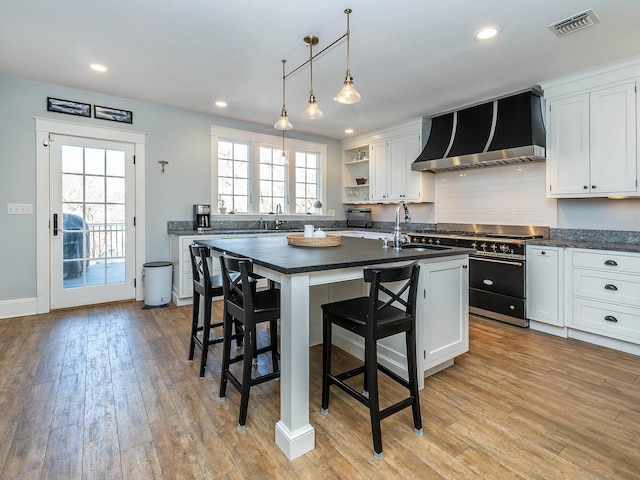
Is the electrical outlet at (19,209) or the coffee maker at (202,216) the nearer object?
the electrical outlet at (19,209)

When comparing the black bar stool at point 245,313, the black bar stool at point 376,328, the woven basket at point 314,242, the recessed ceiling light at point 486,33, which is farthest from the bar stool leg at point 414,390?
the recessed ceiling light at point 486,33

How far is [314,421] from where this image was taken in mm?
1823

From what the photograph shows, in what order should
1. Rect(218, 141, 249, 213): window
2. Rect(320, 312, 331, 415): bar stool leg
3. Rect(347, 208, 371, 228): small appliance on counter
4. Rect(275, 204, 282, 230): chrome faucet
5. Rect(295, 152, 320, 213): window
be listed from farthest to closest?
Rect(347, 208, 371, 228): small appliance on counter → Rect(295, 152, 320, 213): window → Rect(275, 204, 282, 230): chrome faucet → Rect(218, 141, 249, 213): window → Rect(320, 312, 331, 415): bar stool leg

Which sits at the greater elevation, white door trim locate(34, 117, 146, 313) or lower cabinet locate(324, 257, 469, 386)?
white door trim locate(34, 117, 146, 313)

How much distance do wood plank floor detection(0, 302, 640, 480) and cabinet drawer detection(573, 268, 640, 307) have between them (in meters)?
0.45

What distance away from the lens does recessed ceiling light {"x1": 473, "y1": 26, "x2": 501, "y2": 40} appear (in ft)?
8.22

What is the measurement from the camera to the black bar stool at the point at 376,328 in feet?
5.13

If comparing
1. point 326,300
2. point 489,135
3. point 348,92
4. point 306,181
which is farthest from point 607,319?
point 306,181

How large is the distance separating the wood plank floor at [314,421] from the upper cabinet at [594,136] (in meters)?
1.52

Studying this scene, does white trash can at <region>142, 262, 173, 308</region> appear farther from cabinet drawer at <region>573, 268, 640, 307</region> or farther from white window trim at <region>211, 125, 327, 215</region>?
cabinet drawer at <region>573, 268, 640, 307</region>

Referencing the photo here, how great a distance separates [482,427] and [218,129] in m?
4.59

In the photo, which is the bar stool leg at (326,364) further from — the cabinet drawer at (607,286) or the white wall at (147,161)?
the white wall at (147,161)

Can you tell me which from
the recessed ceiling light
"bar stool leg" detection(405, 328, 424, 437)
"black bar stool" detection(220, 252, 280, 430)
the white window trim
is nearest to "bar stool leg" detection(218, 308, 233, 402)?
"black bar stool" detection(220, 252, 280, 430)

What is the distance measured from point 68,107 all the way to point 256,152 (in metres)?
2.33
